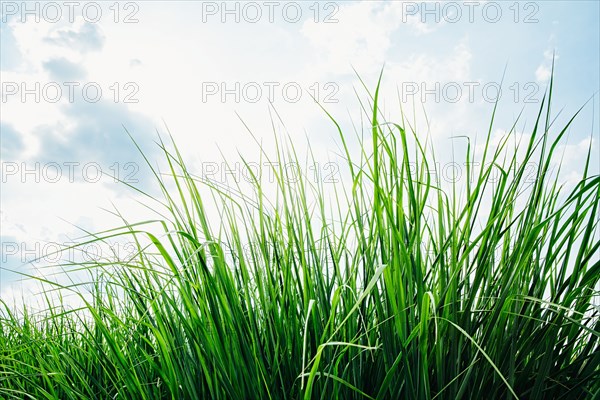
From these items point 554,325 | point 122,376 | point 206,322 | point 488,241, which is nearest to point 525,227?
point 488,241

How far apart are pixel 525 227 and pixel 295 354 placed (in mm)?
652

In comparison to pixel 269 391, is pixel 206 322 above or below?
above

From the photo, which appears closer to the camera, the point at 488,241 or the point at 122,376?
the point at 488,241

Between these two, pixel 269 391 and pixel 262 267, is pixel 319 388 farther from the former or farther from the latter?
pixel 262 267

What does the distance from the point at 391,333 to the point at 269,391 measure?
326 mm

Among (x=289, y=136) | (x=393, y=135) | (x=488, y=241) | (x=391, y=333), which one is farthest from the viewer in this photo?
(x=289, y=136)

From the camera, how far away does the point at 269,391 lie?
49.3 inches

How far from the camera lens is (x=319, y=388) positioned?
1.23m

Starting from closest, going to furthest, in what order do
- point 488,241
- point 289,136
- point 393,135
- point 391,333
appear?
point 391,333 → point 488,241 → point 393,135 → point 289,136

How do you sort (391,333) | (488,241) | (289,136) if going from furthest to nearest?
1. (289,136)
2. (488,241)
3. (391,333)

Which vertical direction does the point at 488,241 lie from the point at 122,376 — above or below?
above

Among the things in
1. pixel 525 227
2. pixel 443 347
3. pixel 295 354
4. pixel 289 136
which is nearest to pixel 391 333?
pixel 443 347

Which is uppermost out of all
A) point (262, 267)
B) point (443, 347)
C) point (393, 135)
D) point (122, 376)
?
point (393, 135)

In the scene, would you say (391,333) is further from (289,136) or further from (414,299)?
(289,136)
